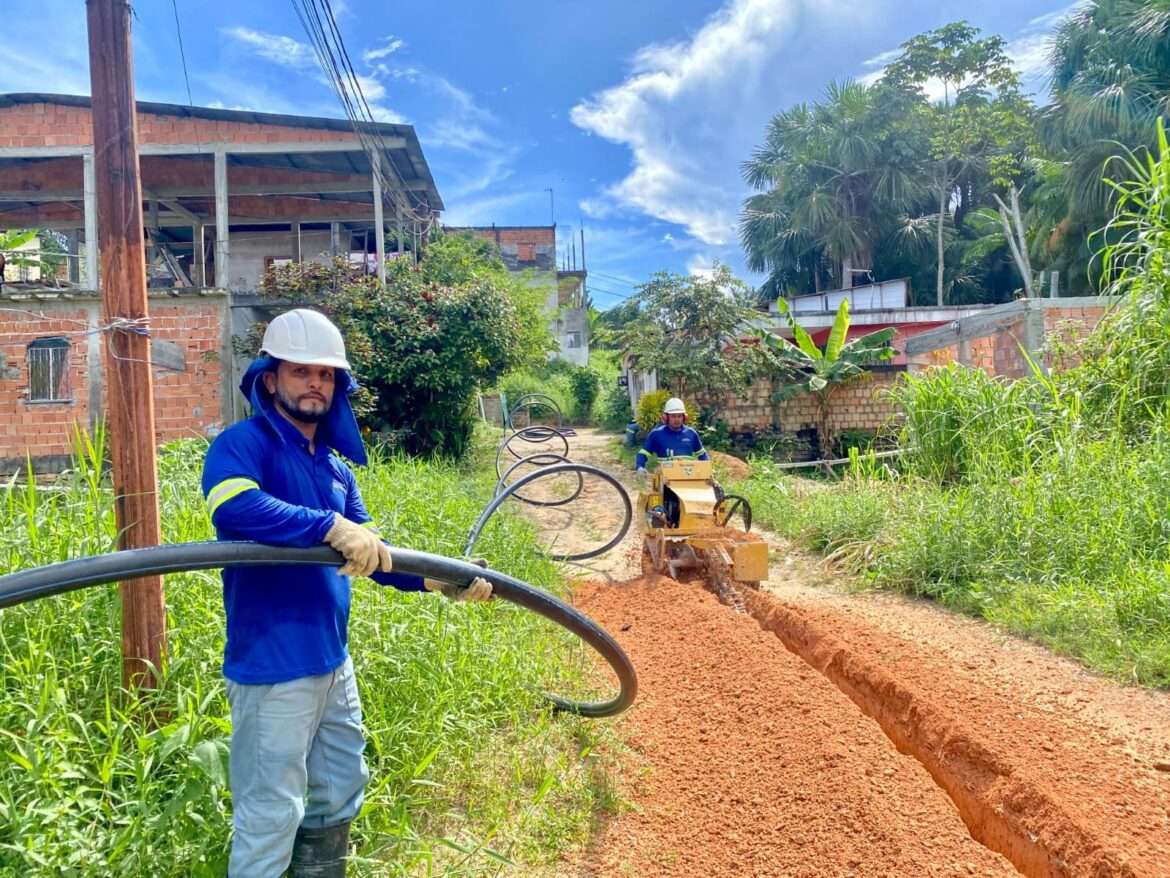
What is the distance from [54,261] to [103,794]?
1818 centimetres

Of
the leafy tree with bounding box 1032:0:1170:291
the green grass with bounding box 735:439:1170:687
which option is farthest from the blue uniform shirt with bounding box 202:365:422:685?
the leafy tree with bounding box 1032:0:1170:291

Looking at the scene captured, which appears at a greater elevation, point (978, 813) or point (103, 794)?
point (103, 794)

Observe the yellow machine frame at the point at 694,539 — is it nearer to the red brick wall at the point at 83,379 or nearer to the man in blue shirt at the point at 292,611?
the man in blue shirt at the point at 292,611

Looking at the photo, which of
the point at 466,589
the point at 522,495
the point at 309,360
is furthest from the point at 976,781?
the point at 522,495

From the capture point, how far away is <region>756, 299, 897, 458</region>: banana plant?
13539 mm

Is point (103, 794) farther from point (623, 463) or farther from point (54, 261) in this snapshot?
point (54, 261)

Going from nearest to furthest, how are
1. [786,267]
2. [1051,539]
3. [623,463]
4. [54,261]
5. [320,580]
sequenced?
[320,580] → [1051,539] → [623,463] → [54,261] → [786,267]

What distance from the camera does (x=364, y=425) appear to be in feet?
36.1

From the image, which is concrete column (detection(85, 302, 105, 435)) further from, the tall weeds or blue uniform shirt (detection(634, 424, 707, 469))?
the tall weeds

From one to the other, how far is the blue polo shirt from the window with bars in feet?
A: 38.5

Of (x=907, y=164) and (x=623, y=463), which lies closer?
(x=623, y=463)

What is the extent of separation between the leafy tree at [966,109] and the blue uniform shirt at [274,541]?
95.6ft

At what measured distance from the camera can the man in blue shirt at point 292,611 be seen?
2016mm

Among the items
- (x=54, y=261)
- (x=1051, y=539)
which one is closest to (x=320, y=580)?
(x=1051, y=539)
